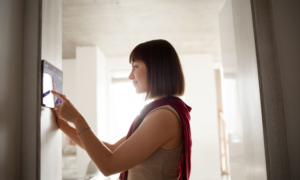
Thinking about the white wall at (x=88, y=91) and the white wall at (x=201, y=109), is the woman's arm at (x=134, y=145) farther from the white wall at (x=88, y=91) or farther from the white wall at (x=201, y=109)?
the white wall at (x=201, y=109)

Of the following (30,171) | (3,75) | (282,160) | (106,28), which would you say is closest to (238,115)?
(282,160)

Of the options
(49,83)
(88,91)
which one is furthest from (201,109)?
(49,83)

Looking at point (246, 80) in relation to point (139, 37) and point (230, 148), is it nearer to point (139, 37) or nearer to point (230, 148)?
point (230, 148)

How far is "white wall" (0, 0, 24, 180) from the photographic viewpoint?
0.89 meters

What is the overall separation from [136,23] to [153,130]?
2.80 meters

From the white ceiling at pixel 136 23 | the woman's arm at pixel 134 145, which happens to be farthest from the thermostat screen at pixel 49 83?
the white ceiling at pixel 136 23

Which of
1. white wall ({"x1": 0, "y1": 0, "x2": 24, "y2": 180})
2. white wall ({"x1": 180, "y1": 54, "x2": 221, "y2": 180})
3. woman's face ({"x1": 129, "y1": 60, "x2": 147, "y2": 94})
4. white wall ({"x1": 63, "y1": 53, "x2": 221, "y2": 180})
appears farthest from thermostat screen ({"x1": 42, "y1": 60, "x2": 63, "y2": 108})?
white wall ({"x1": 180, "y1": 54, "x2": 221, "y2": 180})

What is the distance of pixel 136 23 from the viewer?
3387 mm

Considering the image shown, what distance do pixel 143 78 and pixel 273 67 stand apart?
62 cm

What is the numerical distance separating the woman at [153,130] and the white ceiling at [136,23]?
1891 mm

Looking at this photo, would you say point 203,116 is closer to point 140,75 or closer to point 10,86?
point 140,75

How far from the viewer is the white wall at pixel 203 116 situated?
494 cm

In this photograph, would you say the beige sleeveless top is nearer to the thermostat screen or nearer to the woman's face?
the woman's face

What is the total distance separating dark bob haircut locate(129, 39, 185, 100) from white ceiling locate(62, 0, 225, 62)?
1.84m
